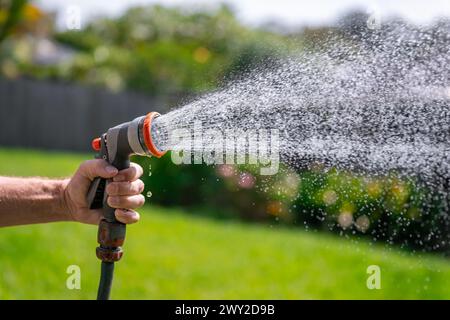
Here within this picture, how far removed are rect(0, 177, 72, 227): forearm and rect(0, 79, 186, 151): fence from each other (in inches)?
420

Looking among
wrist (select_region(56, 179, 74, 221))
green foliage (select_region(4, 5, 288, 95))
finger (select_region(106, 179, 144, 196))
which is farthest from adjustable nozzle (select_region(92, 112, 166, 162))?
green foliage (select_region(4, 5, 288, 95))

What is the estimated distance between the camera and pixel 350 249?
557 cm

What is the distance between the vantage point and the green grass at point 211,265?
167 inches

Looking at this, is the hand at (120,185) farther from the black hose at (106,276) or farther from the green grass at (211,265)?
the green grass at (211,265)

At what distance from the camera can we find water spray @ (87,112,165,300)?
2.17 metres

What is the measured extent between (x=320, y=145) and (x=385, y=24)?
88 centimetres

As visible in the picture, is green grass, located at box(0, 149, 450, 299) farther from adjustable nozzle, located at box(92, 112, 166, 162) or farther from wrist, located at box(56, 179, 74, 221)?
adjustable nozzle, located at box(92, 112, 166, 162)

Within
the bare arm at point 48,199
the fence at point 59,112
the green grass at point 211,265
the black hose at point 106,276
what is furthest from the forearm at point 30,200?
the fence at point 59,112

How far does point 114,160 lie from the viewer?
2266 millimetres

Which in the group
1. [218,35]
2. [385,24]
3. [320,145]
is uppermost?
[218,35]

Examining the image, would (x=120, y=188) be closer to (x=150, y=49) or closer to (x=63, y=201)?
(x=63, y=201)
